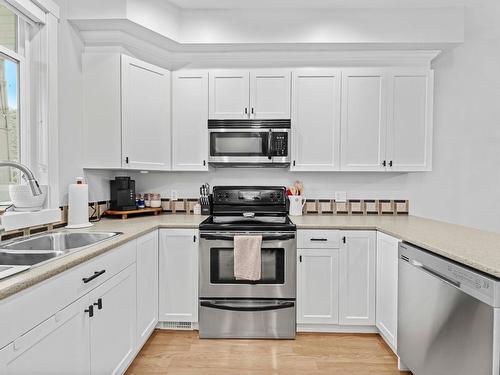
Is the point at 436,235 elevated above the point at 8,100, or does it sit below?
below

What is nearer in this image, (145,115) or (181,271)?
(181,271)

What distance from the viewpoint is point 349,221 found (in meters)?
2.90

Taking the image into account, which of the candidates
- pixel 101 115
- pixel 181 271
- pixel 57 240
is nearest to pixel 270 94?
pixel 101 115

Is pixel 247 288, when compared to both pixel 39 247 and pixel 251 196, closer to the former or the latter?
pixel 251 196

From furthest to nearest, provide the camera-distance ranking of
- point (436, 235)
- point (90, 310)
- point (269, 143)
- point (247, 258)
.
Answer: point (269, 143), point (247, 258), point (436, 235), point (90, 310)

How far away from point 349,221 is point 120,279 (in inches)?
74.2

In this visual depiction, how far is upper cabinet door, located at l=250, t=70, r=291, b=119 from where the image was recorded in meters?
3.04

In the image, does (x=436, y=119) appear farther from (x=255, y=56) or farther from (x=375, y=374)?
(x=375, y=374)

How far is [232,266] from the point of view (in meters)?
2.69

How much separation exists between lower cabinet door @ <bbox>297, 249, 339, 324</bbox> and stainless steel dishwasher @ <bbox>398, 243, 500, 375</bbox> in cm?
60

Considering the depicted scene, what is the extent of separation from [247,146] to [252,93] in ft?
1.61

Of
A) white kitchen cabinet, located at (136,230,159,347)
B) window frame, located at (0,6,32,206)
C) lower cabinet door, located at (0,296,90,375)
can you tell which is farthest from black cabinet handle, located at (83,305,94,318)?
window frame, located at (0,6,32,206)

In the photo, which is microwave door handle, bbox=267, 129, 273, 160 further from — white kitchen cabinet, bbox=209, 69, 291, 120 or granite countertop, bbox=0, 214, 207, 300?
granite countertop, bbox=0, 214, 207, 300

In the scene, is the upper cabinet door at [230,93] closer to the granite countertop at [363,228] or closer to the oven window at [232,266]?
the granite countertop at [363,228]
